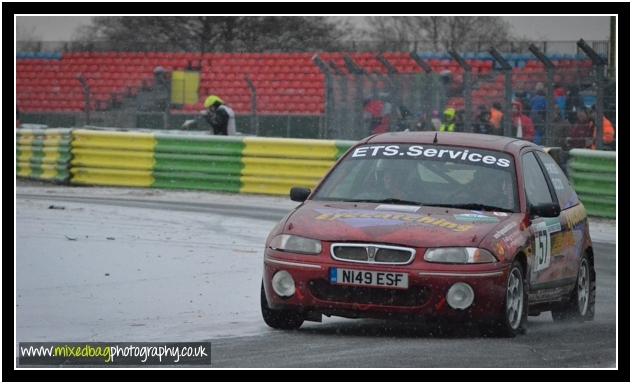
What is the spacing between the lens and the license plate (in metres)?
7.99

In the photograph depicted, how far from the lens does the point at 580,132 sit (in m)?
20.4

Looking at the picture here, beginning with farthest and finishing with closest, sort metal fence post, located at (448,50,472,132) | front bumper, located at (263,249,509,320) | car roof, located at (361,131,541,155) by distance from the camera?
1. metal fence post, located at (448,50,472,132)
2. car roof, located at (361,131,541,155)
3. front bumper, located at (263,249,509,320)

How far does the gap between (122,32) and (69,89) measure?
43.6ft

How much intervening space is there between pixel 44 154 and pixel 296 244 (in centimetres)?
1467

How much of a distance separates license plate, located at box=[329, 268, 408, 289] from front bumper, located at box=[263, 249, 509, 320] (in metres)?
0.03

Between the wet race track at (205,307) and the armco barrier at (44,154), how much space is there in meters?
5.77

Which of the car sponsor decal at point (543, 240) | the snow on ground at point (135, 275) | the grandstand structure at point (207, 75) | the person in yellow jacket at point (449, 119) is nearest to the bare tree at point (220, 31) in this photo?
the grandstand structure at point (207, 75)

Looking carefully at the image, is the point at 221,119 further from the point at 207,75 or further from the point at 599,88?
the point at 207,75

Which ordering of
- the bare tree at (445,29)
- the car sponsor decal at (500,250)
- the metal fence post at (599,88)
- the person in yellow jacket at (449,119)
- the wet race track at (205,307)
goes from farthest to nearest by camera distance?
1. the bare tree at (445,29)
2. the person in yellow jacket at (449,119)
3. the metal fence post at (599,88)
4. the car sponsor decal at (500,250)
5. the wet race track at (205,307)

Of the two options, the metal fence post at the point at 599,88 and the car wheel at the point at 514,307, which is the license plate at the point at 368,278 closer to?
the car wheel at the point at 514,307

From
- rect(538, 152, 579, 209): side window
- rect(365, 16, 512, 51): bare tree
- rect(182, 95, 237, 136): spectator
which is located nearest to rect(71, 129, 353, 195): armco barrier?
rect(182, 95, 237, 136): spectator

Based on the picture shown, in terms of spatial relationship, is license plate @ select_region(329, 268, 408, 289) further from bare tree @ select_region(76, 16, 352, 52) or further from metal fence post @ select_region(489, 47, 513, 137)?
bare tree @ select_region(76, 16, 352, 52)

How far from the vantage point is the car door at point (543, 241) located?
8805 millimetres

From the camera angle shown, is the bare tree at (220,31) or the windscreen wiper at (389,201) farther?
the bare tree at (220,31)
